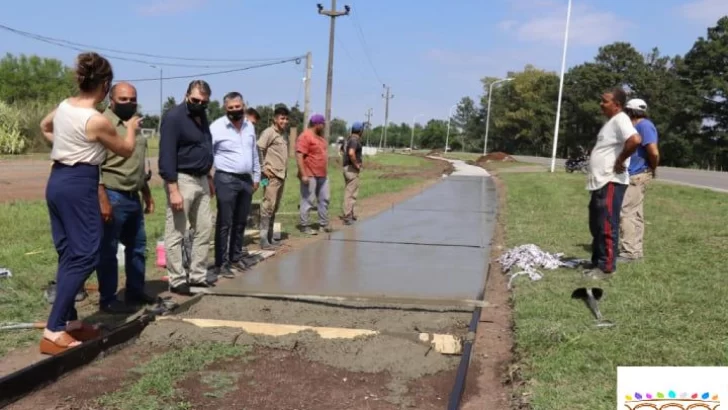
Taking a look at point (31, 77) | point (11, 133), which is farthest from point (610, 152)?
point (31, 77)

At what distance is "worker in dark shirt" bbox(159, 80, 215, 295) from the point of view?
204 inches

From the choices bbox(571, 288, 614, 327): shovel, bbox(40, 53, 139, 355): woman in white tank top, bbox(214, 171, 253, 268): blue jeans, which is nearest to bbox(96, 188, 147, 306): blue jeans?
bbox(40, 53, 139, 355): woman in white tank top

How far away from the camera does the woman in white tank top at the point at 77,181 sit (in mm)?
3789

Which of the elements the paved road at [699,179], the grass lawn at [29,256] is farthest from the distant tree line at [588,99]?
the grass lawn at [29,256]

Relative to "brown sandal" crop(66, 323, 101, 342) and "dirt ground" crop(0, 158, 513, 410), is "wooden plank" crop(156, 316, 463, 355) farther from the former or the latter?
"brown sandal" crop(66, 323, 101, 342)

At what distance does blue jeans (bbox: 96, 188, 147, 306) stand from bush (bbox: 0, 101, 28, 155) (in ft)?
110

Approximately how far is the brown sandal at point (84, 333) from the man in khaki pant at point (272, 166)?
12.4 ft

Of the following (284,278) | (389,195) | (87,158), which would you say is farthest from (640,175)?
(389,195)

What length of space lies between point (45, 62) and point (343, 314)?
3294 inches

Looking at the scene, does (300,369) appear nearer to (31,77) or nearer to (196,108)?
(196,108)

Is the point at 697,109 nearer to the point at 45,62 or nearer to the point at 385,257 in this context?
the point at 385,257

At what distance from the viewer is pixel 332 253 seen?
767 centimetres

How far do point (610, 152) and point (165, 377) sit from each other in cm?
453

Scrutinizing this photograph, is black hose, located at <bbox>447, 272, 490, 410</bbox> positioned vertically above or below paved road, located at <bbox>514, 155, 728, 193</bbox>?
below
